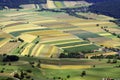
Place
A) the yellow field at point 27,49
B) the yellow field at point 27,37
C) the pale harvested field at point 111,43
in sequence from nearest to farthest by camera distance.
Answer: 1. the yellow field at point 27,49
2. the pale harvested field at point 111,43
3. the yellow field at point 27,37

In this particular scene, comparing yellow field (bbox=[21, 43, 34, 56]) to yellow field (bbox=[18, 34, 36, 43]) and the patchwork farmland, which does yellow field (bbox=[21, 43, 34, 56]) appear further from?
yellow field (bbox=[18, 34, 36, 43])

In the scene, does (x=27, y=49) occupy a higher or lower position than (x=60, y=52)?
higher

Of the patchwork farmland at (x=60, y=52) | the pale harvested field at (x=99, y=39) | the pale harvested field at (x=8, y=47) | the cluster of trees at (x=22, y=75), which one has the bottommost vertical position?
the pale harvested field at (x=99, y=39)

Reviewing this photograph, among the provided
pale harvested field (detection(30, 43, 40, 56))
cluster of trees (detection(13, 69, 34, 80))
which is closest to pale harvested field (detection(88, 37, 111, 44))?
pale harvested field (detection(30, 43, 40, 56))

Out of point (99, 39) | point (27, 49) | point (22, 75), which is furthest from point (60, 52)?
point (22, 75)

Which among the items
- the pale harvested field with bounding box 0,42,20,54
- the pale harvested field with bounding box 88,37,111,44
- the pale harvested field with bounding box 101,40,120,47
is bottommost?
the pale harvested field with bounding box 101,40,120,47

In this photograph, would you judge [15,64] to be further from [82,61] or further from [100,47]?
[100,47]

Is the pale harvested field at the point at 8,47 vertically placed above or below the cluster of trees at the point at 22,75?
below

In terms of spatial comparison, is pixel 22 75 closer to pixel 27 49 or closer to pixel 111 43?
pixel 27 49

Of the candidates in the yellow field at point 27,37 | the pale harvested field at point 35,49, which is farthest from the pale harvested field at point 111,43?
the yellow field at point 27,37

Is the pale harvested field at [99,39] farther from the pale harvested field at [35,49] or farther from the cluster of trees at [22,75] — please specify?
the cluster of trees at [22,75]

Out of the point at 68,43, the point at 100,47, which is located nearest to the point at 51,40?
the point at 68,43
